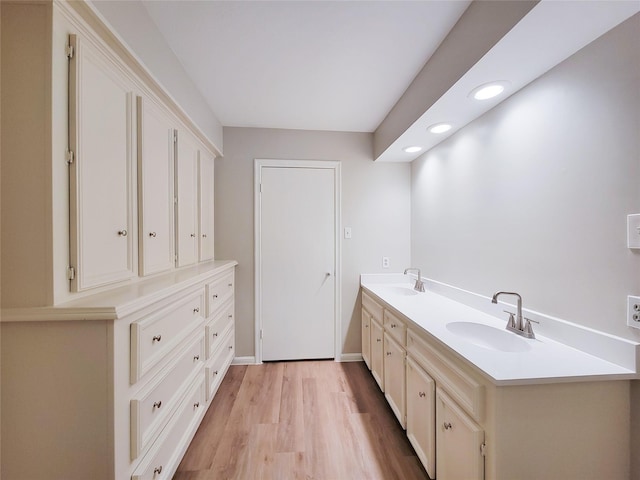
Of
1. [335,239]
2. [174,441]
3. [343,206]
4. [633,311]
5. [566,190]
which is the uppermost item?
[343,206]

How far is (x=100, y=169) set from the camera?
3.44 ft

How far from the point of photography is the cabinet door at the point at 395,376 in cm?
164

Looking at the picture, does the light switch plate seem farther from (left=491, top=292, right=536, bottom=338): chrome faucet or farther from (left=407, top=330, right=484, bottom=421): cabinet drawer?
(left=407, top=330, right=484, bottom=421): cabinet drawer

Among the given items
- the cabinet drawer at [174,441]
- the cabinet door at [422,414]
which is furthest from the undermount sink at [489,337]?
the cabinet drawer at [174,441]

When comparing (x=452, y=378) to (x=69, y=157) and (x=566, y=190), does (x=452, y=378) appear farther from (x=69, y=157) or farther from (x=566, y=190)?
(x=69, y=157)

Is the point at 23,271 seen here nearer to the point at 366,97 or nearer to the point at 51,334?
the point at 51,334

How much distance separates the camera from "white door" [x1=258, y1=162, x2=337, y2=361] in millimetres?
2621

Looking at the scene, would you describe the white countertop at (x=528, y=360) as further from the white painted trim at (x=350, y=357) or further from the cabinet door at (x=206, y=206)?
the cabinet door at (x=206, y=206)

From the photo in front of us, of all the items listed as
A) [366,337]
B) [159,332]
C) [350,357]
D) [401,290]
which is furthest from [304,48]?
[350,357]

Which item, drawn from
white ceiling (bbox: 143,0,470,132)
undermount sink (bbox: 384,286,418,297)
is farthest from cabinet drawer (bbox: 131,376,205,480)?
Result: white ceiling (bbox: 143,0,470,132)

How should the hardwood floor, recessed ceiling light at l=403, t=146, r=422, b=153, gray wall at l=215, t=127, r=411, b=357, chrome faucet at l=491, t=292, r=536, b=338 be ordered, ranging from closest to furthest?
chrome faucet at l=491, t=292, r=536, b=338 → the hardwood floor → recessed ceiling light at l=403, t=146, r=422, b=153 → gray wall at l=215, t=127, r=411, b=357

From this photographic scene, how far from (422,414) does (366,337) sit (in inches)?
43.5

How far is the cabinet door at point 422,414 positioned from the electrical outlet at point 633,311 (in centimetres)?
79

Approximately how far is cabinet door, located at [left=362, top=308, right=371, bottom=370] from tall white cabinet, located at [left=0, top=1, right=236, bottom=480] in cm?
168
